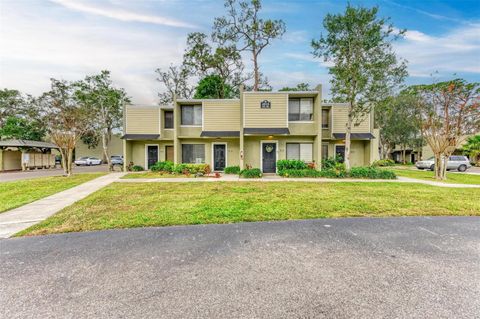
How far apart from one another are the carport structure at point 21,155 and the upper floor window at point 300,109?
86.6 feet

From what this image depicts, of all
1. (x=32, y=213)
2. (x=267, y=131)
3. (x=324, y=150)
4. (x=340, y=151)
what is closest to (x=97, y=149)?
(x=267, y=131)

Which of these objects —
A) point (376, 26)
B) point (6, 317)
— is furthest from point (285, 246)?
point (376, 26)

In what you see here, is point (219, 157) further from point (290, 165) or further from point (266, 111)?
point (290, 165)

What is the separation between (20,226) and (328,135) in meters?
17.0

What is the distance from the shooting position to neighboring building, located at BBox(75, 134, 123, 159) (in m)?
36.1

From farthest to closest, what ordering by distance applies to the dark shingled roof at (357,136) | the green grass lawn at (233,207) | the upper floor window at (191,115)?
the upper floor window at (191,115), the dark shingled roof at (357,136), the green grass lawn at (233,207)

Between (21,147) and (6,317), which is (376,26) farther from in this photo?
(21,147)

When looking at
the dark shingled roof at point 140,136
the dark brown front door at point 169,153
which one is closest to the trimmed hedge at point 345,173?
the dark brown front door at point 169,153

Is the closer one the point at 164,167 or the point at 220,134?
the point at 164,167

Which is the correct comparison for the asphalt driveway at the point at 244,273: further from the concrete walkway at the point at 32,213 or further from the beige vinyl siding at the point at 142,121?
the beige vinyl siding at the point at 142,121

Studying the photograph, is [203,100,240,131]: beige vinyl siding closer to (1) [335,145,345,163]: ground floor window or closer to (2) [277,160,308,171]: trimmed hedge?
(2) [277,160,308,171]: trimmed hedge

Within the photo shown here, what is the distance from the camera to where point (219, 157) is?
17.2m

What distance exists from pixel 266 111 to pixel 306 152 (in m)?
4.27

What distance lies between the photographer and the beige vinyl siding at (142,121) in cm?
1766
